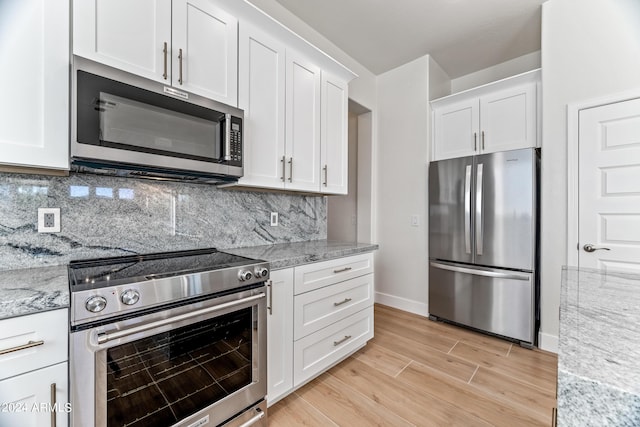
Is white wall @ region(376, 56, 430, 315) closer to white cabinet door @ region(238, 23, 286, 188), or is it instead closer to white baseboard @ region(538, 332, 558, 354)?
white baseboard @ region(538, 332, 558, 354)

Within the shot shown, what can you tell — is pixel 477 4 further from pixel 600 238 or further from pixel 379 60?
pixel 600 238

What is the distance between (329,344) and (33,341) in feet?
5.07

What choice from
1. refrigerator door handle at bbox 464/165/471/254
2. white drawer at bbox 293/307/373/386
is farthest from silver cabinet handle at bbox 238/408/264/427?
refrigerator door handle at bbox 464/165/471/254

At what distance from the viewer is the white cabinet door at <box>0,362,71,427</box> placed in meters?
0.81

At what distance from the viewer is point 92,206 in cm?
144

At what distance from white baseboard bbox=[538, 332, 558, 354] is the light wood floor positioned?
0.08 meters

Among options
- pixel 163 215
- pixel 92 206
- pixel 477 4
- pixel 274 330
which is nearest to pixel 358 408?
pixel 274 330

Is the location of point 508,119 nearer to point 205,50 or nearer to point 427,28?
point 427,28

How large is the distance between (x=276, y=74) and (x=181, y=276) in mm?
1512

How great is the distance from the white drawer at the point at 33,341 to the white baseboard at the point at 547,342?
322 cm

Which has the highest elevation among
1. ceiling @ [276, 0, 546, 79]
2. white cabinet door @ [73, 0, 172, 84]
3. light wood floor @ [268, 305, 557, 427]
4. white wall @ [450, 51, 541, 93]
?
ceiling @ [276, 0, 546, 79]

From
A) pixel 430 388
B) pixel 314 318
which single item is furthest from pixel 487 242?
pixel 314 318

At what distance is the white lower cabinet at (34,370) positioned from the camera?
0.81m

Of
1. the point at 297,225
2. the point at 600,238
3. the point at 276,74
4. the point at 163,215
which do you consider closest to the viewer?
the point at 163,215
